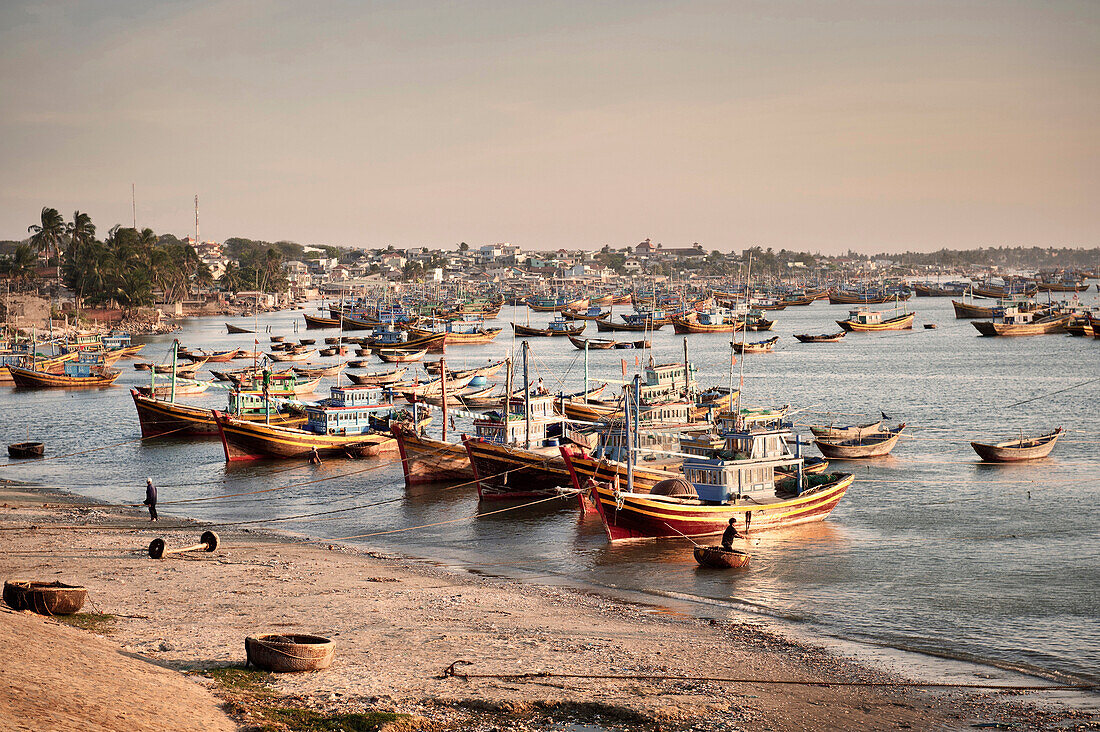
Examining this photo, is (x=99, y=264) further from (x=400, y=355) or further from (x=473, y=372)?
(x=473, y=372)

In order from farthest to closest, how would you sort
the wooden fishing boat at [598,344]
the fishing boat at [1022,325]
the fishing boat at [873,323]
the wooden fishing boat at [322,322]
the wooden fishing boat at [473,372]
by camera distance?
1. the wooden fishing boat at [322,322]
2. the fishing boat at [873,323]
3. the fishing boat at [1022,325]
4. the wooden fishing boat at [598,344]
5. the wooden fishing boat at [473,372]

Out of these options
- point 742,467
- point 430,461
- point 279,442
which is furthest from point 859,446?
point 279,442

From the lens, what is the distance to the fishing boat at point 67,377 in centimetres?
7481

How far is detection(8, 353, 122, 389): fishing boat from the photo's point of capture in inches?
2945

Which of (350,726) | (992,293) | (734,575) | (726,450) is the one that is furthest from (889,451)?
(992,293)

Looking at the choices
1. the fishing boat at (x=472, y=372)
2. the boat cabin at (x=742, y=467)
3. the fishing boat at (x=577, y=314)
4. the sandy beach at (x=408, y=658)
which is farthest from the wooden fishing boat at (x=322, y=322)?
the sandy beach at (x=408, y=658)

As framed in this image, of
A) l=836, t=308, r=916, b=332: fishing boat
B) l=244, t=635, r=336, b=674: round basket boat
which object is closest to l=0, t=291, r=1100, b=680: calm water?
l=244, t=635, r=336, b=674: round basket boat

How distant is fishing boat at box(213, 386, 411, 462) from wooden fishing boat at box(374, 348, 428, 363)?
50.7 metres

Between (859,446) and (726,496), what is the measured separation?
1454cm

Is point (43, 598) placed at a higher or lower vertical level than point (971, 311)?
lower

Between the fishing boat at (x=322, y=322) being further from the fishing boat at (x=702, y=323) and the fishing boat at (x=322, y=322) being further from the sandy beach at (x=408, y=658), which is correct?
the sandy beach at (x=408, y=658)

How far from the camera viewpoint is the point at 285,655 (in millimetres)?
15945

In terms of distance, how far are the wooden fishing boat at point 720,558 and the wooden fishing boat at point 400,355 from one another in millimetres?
72947

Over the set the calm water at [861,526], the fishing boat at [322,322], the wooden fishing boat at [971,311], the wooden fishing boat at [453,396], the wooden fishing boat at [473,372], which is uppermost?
the wooden fishing boat at [971,311]
